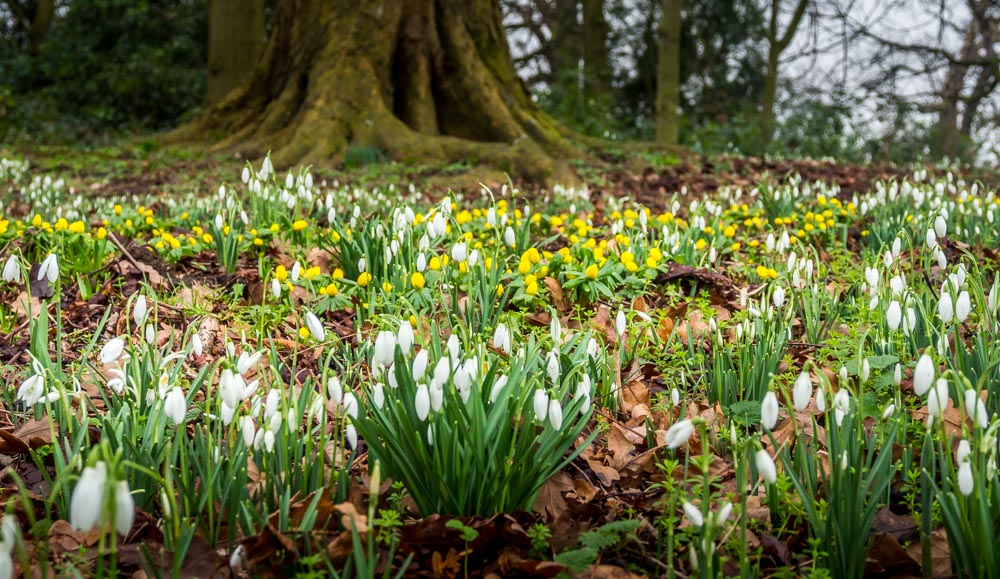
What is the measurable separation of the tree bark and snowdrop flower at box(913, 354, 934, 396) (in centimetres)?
1207

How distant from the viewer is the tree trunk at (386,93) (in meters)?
7.70

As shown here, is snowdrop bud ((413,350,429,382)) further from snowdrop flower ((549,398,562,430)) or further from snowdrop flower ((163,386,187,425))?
snowdrop flower ((163,386,187,425))

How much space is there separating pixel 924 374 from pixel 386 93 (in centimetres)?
732

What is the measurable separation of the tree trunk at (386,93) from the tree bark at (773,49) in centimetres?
519

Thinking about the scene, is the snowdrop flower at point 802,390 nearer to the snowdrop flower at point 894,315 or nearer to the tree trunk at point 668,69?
the snowdrop flower at point 894,315

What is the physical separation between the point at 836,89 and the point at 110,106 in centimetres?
1392

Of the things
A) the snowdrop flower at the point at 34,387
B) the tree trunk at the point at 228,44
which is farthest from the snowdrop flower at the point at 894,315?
the tree trunk at the point at 228,44

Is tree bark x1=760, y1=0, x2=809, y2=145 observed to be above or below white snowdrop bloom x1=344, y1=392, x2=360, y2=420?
above

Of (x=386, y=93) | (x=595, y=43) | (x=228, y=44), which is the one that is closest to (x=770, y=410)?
(x=386, y=93)

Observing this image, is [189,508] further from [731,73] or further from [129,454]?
[731,73]

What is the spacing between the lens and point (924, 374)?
1.63 meters

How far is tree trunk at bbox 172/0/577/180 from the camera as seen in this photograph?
7699 millimetres

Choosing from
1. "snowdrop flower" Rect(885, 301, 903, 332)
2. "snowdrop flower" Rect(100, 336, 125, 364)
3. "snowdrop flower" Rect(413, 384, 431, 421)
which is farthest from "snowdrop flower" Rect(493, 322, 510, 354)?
"snowdrop flower" Rect(885, 301, 903, 332)

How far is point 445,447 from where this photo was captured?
172cm
